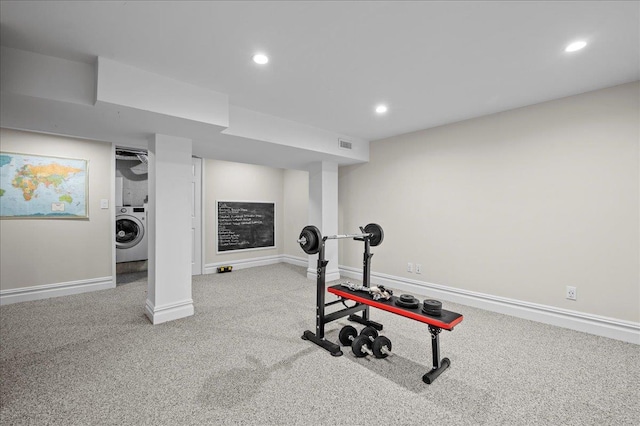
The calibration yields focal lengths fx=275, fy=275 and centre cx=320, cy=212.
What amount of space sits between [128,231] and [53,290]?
5.63 ft

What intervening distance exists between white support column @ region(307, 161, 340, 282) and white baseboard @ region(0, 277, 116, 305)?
3151 mm

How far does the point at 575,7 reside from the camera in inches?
63.1

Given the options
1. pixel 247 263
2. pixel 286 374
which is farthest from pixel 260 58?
pixel 247 263

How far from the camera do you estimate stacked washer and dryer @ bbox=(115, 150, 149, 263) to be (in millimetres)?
5152

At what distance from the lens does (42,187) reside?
3.66 metres

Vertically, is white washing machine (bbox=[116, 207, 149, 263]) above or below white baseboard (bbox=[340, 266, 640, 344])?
above

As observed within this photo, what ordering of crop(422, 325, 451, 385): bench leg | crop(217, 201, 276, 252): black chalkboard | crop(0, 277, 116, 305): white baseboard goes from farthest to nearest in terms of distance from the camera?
crop(217, 201, 276, 252): black chalkboard → crop(0, 277, 116, 305): white baseboard → crop(422, 325, 451, 385): bench leg

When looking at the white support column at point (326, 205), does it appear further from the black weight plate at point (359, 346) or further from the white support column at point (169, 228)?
the black weight plate at point (359, 346)

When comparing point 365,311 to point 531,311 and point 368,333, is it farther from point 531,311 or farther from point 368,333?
point 531,311

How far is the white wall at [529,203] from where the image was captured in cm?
258

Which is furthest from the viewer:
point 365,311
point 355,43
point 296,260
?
point 296,260

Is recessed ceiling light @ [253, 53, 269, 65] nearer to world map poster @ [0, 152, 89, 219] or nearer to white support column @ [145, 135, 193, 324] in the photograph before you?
white support column @ [145, 135, 193, 324]

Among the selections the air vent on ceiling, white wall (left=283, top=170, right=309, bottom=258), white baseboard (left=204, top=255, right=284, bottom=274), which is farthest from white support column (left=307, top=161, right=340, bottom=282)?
white baseboard (left=204, top=255, right=284, bottom=274)

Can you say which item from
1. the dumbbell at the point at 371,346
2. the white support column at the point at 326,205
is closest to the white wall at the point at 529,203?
the white support column at the point at 326,205
